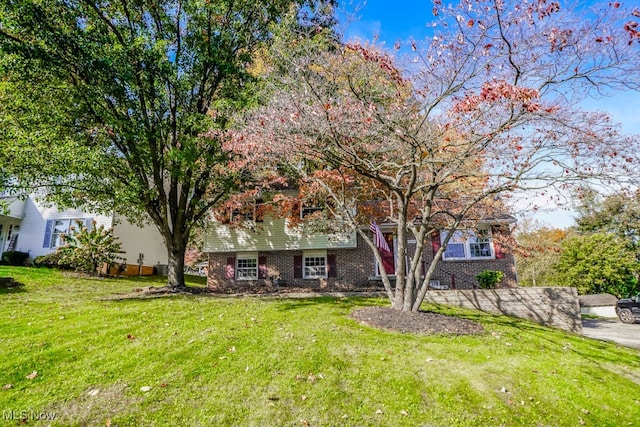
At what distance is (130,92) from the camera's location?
11984 mm

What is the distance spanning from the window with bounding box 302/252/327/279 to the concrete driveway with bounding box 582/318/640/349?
11.1 m

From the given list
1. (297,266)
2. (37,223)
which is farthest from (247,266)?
(37,223)

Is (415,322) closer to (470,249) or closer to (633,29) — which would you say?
(633,29)

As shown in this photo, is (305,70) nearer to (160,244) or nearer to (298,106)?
(298,106)

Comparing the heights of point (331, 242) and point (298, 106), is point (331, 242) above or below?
below

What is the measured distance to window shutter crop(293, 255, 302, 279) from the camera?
18031 millimetres

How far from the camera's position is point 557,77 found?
7.00m

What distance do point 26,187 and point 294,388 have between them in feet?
37.3

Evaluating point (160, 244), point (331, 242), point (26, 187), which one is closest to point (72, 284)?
point (26, 187)

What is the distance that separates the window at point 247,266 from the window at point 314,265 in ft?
9.15

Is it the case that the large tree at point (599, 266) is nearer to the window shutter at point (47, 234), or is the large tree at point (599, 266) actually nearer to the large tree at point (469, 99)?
the large tree at point (469, 99)

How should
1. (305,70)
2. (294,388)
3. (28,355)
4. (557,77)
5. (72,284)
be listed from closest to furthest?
1. (294,388)
2. (28,355)
3. (557,77)
4. (305,70)
5. (72,284)

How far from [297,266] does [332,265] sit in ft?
6.28

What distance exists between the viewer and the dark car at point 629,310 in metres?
18.5
